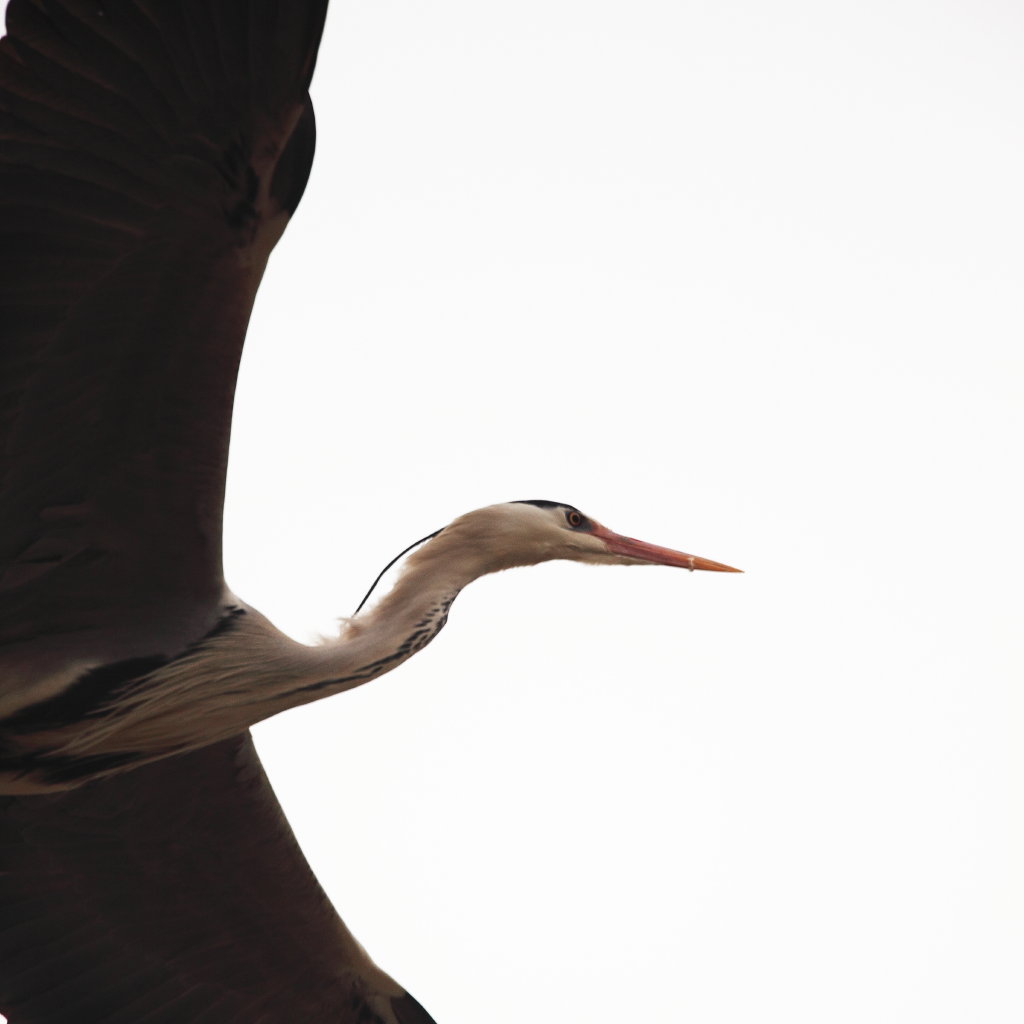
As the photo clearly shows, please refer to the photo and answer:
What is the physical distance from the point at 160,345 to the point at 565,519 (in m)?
2.00

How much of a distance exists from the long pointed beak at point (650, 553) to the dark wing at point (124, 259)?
68.7 inches

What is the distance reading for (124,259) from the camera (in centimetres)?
428

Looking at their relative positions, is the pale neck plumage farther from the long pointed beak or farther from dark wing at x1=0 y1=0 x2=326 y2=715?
the long pointed beak

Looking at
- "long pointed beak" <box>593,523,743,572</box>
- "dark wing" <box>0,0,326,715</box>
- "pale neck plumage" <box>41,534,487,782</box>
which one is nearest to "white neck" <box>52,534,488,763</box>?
"pale neck plumage" <box>41,534,487,782</box>

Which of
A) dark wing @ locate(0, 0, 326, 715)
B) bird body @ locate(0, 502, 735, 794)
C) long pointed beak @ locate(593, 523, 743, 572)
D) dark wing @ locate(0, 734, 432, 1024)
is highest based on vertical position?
dark wing @ locate(0, 0, 326, 715)

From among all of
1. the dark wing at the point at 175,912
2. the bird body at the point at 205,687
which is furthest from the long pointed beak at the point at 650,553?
the dark wing at the point at 175,912

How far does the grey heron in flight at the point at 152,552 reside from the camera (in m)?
4.14

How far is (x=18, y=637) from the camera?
4.87 metres

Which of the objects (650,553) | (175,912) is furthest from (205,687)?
(650,553)

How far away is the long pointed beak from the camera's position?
608 cm

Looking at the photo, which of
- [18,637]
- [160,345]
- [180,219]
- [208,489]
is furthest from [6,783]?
[180,219]

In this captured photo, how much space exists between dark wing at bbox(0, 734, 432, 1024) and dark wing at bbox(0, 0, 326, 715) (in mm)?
1018

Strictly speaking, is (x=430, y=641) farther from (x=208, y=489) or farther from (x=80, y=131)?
(x=80, y=131)

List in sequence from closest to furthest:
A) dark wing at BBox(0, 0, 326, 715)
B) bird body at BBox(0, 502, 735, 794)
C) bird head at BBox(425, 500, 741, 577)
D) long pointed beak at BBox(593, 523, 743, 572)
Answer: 1. dark wing at BBox(0, 0, 326, 715)
2. bird body at BBox(0, 502, 735, 794)
3. bird head at BBox(425, 500, 741, 577)
4. long pointed beak at BBox(593, 523, 743, 572)
